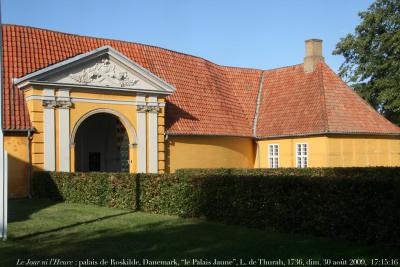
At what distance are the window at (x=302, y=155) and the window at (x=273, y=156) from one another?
159cm

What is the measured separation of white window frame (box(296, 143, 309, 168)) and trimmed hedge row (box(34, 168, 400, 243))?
15.0m

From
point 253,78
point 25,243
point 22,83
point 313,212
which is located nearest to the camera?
point 25,243

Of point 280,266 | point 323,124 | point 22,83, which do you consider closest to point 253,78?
point 323,124

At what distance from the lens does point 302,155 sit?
30.4 meters

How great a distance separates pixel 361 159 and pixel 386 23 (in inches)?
507

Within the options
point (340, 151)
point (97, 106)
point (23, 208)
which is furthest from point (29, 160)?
point (340, 151)

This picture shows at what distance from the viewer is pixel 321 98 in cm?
3083

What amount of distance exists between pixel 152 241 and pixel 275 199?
11.1 feet

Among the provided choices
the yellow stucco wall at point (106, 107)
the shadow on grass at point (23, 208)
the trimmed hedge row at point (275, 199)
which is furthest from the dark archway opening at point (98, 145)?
the trimmed hedge row at point (275, 199)

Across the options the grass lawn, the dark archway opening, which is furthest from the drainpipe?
the grass lawn

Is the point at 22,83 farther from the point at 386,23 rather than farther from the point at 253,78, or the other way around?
the point at 386,23

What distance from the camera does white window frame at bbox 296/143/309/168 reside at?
98.9ft

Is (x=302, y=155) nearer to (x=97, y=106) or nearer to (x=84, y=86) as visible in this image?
(x=97, y=106)

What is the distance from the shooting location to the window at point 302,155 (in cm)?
3018
